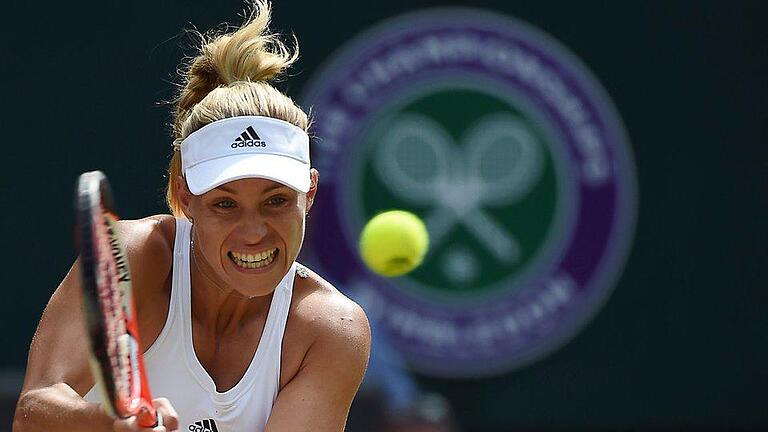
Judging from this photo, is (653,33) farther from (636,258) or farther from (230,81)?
(230,81)

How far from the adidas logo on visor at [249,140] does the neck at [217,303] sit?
301 millimetres

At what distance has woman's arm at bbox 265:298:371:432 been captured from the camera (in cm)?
326

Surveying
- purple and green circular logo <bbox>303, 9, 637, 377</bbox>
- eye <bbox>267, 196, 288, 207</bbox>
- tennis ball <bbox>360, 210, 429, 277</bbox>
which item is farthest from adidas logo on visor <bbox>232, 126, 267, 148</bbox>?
purple and green circular logo <bbox>303, 9, 637, 377</bbox>

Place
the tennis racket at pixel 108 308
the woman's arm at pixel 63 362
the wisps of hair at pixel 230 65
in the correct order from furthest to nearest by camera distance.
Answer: the wisps of hair at pixel 230 65
the woman's arm at pixel 63 362
the tennis racket at pixel 108 308

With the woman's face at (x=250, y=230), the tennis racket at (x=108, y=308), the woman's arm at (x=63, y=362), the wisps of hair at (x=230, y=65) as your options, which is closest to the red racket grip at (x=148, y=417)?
the tennis racket at (x=108, y=308)

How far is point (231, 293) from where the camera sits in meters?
3.35

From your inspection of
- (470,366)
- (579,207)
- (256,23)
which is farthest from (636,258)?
(256,23)

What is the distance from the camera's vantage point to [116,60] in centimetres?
654

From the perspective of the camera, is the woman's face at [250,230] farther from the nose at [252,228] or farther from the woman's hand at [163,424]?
the woman's hand at [163,424]

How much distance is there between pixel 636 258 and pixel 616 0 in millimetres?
1142

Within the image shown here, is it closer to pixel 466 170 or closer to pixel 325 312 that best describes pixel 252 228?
pixel 325 312

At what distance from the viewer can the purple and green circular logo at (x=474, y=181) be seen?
6.54 meters

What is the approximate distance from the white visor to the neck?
0.24m

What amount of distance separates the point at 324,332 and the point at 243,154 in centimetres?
46
